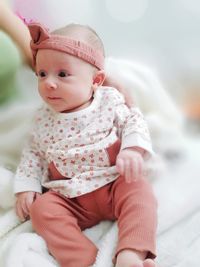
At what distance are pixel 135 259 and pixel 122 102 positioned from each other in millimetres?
Answer: 348

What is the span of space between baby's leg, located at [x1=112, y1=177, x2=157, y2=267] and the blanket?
0.03 m

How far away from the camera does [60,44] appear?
1006 mm

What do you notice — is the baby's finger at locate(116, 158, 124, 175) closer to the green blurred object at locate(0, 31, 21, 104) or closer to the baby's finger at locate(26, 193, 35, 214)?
the baby's finger at locate(26, 193, 35, 214)

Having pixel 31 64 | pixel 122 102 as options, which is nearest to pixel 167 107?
pixel 122 102

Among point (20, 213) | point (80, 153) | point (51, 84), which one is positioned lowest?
point (20, 213)

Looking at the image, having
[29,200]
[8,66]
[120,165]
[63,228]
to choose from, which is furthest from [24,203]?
[8,66]

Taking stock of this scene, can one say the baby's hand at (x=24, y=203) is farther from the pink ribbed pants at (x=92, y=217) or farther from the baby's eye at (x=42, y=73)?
the baby's eye at (x=42, y=73)

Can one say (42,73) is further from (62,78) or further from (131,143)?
(131,143)

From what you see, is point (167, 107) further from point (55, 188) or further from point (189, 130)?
point (55, 188)

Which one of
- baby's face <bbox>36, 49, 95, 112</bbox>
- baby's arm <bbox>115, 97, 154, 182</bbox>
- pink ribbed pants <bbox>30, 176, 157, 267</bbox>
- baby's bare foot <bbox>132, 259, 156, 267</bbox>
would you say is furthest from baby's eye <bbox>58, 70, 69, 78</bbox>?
baby's bare foot <bbox>132, 259, 156, 267</bbox>

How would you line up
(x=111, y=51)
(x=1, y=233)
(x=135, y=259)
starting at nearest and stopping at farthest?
1. (x=135, y=259)
2. (x=1, y=233)
3. (x=111, y=51)

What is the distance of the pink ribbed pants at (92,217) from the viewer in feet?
3.01

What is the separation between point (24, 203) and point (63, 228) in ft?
0.40

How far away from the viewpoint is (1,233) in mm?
994
